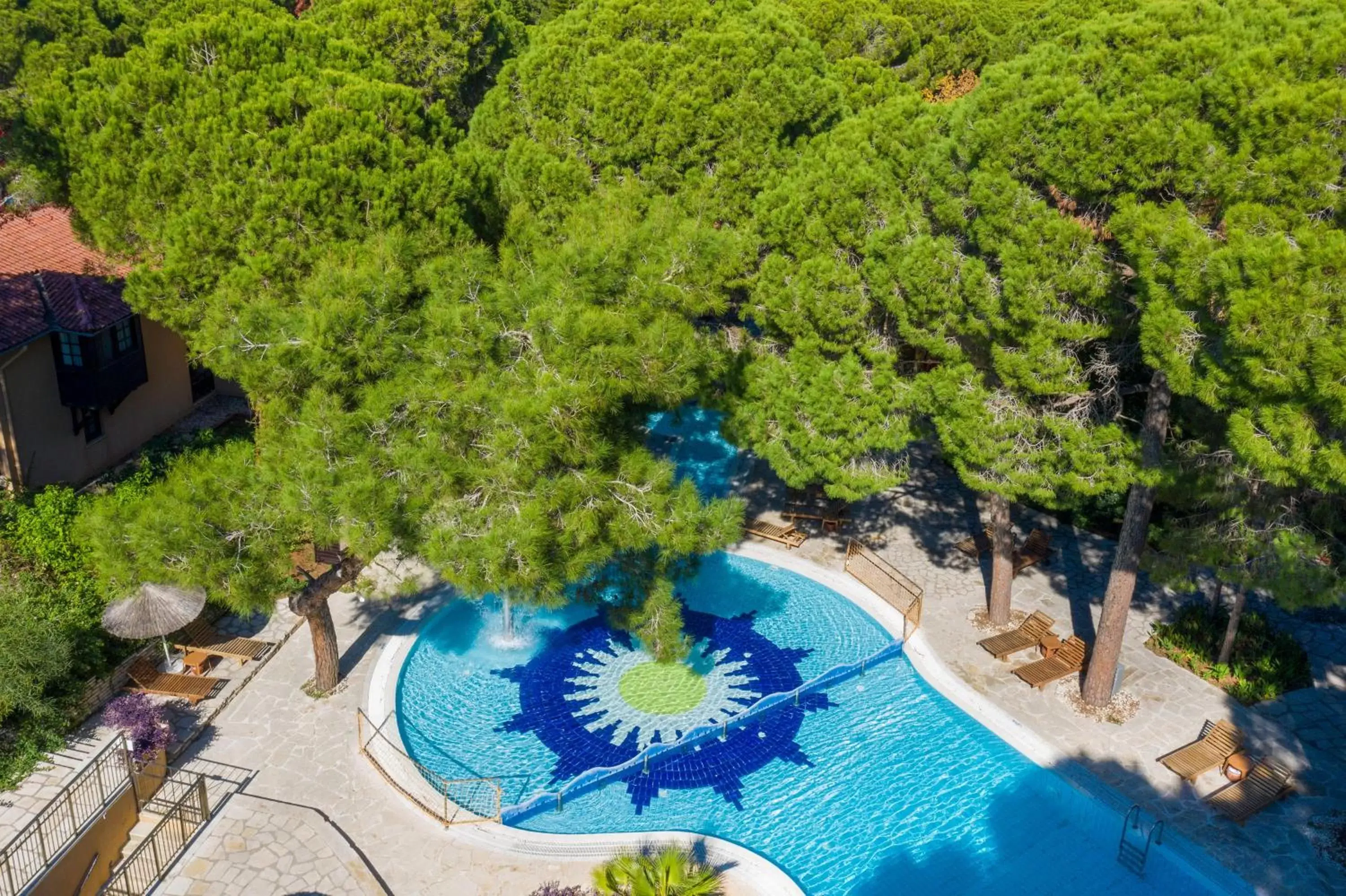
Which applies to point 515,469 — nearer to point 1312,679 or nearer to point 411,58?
point 1312,679

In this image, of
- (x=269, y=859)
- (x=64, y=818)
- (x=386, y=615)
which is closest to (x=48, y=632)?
(x=64, y=818)

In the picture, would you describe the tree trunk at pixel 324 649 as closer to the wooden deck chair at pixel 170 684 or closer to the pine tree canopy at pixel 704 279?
the wooden deck chair at pixel 170 684

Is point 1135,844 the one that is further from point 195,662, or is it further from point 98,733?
point 98,733

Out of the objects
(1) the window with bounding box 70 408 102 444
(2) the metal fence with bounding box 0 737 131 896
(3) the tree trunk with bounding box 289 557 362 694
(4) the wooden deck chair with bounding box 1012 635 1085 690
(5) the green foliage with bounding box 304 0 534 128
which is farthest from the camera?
(5) the green foliage with bounding box 304 0 534 128

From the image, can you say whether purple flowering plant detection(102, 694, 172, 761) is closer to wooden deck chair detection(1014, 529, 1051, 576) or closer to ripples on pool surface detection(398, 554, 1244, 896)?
ripples on pool surface detection(398, 554, 1244, 896)

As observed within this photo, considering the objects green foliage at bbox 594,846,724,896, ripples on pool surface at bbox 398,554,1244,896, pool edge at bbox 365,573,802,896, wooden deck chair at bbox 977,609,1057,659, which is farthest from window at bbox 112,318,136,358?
wooden deck chair at bbox 977,609,1057,659

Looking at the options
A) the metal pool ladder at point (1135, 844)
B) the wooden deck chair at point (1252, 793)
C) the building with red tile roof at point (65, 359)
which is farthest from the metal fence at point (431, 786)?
the wooden deck chair at point (1252, 793)
